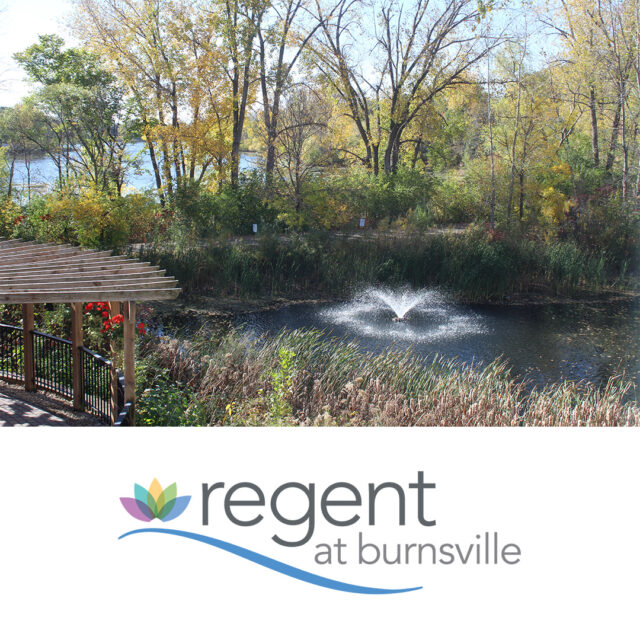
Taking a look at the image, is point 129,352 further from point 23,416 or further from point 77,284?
point 23,416

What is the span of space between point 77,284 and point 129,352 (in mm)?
1127

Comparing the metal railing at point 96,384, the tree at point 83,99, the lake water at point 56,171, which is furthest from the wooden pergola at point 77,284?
the lake water at point 56,171

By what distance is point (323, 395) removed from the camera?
9.30 m

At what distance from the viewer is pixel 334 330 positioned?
14.9 meters

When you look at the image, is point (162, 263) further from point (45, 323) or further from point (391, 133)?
point (391, 133)

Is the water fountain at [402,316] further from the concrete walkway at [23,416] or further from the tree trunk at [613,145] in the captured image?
the tree trunk at [613,145]

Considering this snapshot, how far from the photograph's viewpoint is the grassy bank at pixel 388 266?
18844 mm

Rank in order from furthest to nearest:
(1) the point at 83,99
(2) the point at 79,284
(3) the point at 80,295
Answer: (1) the point at 83,99, (2) the point at 79,284, (3) the point at 80,295

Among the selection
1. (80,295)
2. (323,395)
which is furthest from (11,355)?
(323,395)

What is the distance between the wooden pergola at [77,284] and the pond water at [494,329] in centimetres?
548

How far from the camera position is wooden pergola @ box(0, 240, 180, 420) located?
20.9 feet
